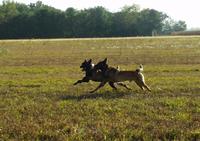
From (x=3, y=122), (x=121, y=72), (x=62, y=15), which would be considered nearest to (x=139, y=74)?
(x=121, y=72)

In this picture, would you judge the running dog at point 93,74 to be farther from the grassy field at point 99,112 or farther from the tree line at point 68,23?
the tree line at point 68,23

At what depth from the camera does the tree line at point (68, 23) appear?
10956 cm

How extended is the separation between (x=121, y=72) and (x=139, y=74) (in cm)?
55

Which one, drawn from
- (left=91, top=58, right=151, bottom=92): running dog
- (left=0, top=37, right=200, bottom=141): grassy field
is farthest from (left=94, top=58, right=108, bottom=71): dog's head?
(left=0, top=37, right=200, bottom=141): grassy field

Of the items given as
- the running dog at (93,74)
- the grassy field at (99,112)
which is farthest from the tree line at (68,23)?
the grassy field at (99,112)

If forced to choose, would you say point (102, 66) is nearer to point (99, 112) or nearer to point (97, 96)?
point (97, 96)

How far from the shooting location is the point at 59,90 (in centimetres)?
1606

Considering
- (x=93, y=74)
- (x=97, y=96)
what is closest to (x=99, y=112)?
(x=97, y=96)

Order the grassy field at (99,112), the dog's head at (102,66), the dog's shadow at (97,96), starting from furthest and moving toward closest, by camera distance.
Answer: the dog's head at (102,66) → the dog's shadow at (97,96) → the grassy field at (99,112)

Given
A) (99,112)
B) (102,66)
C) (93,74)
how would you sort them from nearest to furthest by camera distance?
(99,112)
(102,66)
(93,74)

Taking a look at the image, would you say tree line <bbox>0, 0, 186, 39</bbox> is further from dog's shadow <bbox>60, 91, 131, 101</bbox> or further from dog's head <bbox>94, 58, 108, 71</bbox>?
dog's shadow <bbox>60, 91, 131, 101</bbox>

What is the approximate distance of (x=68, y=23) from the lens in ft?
374

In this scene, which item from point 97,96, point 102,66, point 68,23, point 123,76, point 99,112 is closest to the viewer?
point 99,112

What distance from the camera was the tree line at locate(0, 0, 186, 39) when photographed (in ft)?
359
